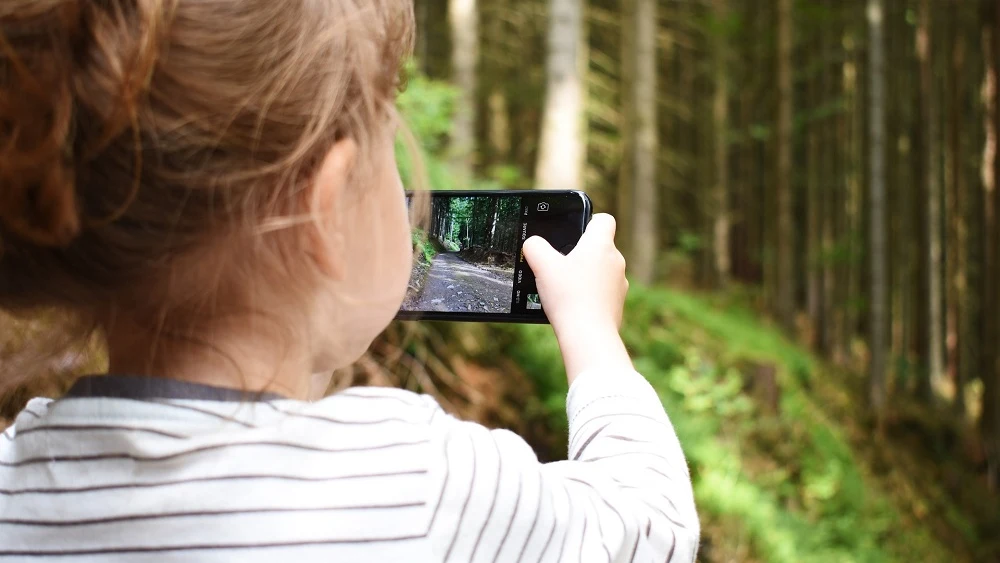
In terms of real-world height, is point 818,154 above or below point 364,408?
above

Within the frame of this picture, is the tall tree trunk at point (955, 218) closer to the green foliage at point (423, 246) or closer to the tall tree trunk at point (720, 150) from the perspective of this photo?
the tall tree trunk at point (720, 150)

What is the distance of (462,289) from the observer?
1366 mm

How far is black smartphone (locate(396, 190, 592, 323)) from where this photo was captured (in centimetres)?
132

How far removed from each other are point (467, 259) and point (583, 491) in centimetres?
48

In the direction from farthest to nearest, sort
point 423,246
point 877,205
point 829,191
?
1. point 829,191
2. point 877,205
3. point 423,246

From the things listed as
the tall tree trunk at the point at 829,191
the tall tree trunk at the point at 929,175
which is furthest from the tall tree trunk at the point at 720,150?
the tall tree trunk at the point at 929,175

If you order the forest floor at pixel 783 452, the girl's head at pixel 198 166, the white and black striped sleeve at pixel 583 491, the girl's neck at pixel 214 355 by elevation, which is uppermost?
the girl's head at pixel 198 166

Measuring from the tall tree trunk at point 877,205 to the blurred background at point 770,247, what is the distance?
0.14ft

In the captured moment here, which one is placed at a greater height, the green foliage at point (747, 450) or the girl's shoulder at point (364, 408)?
the girl's shoulder at point (364, 408)

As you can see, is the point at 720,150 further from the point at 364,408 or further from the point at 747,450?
the point at 364,408

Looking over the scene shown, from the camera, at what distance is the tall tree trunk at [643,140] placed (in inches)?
516

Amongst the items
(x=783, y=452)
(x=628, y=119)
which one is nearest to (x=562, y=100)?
(x=783, y=452)

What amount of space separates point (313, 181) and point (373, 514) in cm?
34

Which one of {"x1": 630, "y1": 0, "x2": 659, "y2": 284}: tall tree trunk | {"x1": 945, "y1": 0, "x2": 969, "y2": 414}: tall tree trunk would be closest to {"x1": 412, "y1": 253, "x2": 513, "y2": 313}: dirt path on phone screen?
{"x1": 630, "y1": 0, "x2": 659, "y2": 284}: tall tree trunk
